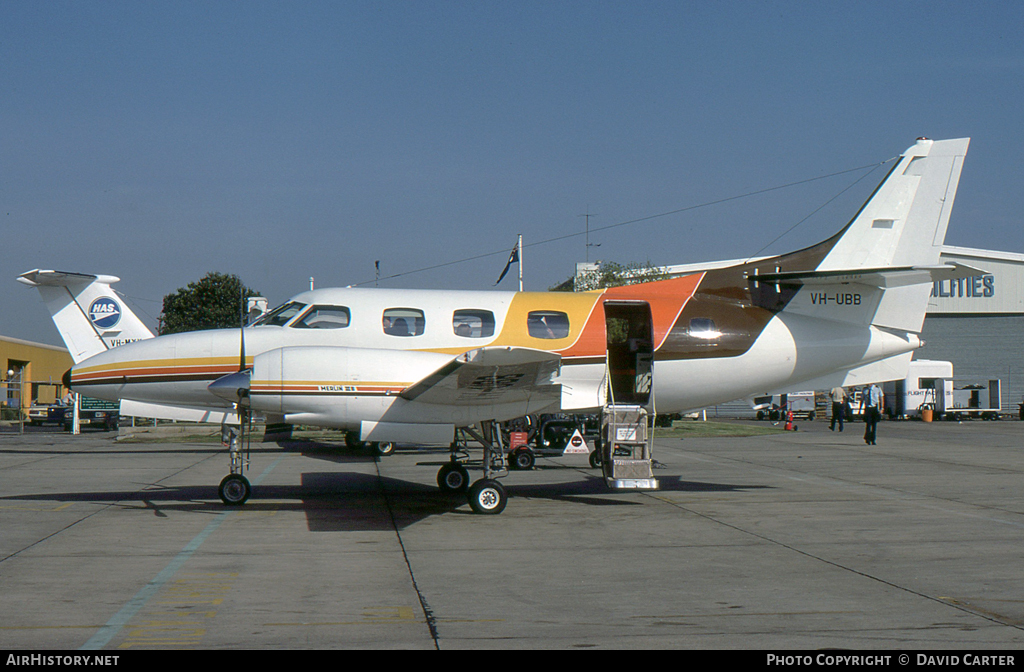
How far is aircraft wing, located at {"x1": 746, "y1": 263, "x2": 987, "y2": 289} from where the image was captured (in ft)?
43.0

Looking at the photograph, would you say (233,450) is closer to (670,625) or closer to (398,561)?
(398,561)

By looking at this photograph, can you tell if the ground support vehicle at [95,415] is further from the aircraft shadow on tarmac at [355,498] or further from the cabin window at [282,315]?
the cabin window at [282,315]

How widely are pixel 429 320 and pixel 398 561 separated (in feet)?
16.6

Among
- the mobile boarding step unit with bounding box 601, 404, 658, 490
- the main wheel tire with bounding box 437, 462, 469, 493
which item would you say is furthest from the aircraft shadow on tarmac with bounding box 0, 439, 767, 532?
the mobile boarding step unit with bounding box 601, 404, 658, 490

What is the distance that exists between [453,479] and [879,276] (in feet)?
25.6

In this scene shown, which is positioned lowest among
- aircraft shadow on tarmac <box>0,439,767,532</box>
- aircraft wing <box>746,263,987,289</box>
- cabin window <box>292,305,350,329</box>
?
aircraft shadow on tarmac <box>0,439,767,532</box>

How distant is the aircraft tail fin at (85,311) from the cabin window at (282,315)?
744cm

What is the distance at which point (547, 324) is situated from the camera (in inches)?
521

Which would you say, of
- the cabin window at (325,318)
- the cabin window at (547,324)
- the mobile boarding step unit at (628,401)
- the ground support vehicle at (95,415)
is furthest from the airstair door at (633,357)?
the ground support vehicle at (95,415)

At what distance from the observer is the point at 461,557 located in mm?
9016

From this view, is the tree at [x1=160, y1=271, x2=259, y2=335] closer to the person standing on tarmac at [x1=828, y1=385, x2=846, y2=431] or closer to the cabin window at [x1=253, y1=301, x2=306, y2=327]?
the person standing on tarmac at [x1=828, y1=385, x2=846, y2=431]

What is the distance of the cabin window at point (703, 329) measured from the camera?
13.6 metres

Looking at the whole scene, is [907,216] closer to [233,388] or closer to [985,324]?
[233,388]

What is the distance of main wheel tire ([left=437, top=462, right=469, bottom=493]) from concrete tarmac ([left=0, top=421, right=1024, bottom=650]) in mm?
397
